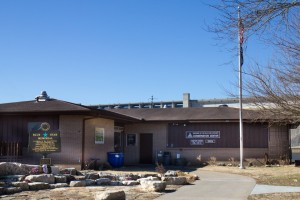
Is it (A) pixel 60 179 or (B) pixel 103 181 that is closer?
(A) pixel 60 179

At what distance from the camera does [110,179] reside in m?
17.3

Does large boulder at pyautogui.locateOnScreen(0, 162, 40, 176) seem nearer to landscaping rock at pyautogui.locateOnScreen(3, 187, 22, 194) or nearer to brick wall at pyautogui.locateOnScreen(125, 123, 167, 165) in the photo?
landscaping rock at pyautogui.locateOnScreen(3, 187, 22, 194)

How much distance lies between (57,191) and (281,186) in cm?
766

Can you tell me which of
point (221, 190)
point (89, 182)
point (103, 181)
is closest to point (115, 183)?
point (103, 181)

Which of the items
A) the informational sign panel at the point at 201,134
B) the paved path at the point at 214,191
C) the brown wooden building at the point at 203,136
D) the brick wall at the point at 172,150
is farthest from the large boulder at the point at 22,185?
the informational sign panel at the point at 201,134

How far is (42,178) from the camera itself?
50.5 ft

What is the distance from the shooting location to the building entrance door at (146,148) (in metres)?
32.2

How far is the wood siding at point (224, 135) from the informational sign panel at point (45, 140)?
45.8ft

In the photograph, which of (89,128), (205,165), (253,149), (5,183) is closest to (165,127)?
(205,165)

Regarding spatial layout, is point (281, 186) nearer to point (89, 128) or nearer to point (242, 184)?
point (242, 184)

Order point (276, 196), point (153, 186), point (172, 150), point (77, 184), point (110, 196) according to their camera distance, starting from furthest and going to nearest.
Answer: point (172, 150), point (77, 184), point (153, 186), point (276, 196), point (110, 196)

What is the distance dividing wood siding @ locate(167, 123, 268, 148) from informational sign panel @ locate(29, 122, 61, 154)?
45.8 ft

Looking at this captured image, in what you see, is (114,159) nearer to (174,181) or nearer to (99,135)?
(99,135)

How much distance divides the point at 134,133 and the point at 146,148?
1400 millimetres
